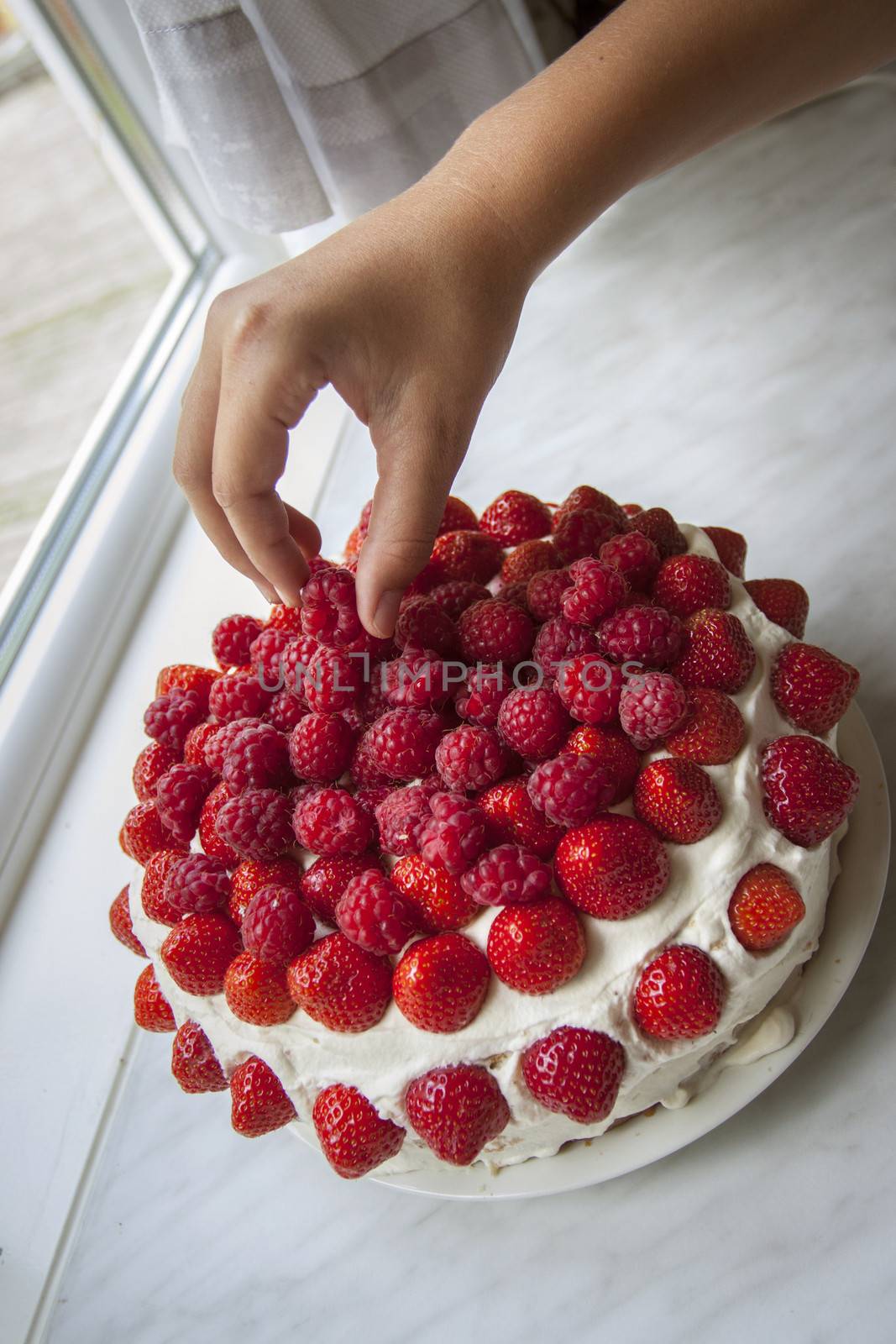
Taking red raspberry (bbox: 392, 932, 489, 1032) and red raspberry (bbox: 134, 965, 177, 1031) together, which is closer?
red raspberry (bbox: 392, 932, 489, 1032)

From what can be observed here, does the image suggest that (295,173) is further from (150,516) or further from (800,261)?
(800,261)

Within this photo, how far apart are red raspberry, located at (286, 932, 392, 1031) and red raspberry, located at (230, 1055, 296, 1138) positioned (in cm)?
10

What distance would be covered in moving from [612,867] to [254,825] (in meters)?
0.37

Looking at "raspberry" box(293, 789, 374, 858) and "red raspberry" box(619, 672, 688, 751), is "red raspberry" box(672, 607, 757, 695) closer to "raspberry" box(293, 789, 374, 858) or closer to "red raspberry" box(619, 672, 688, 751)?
"red raspberry" box(619, 672, 688, 751)

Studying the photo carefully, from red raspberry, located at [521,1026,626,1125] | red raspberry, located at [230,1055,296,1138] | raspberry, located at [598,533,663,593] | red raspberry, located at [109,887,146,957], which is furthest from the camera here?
red raspberry, located at [109,887,146,957]

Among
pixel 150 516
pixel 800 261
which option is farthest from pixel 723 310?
pixel 150 516

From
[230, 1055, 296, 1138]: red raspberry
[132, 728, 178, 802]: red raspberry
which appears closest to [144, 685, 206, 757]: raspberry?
[132, 728, 178, 802]: red raspberry

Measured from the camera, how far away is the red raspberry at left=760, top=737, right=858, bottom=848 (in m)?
0.96

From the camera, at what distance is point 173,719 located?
3.97ft

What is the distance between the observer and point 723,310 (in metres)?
1.93

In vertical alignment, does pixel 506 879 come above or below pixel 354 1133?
above

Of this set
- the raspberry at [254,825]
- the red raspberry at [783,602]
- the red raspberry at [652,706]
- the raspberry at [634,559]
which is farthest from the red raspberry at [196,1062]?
the red raspberry at [783,602]

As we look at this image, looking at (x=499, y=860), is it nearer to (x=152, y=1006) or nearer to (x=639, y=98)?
(x=152, y=1006)

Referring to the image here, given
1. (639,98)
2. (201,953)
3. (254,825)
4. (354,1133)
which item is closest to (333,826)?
(254,825)
